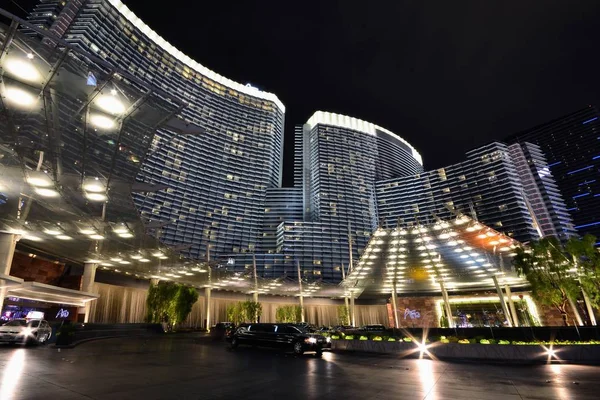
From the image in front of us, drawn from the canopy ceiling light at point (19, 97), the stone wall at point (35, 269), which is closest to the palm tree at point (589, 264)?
the canopy ceiling light at point (19, 97)

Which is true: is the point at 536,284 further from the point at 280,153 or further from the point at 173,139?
the point at 280,153

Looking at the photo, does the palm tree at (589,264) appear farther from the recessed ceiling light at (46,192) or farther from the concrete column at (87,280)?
the concrete column at (87,280)

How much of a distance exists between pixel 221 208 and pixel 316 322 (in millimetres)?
61848

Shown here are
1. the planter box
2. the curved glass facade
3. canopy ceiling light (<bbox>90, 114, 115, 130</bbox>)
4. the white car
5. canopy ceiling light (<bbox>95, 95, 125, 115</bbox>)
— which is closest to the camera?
the planter box

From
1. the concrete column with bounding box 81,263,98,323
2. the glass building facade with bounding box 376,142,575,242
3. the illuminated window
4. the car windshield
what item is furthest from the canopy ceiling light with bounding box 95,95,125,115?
the illuminated window

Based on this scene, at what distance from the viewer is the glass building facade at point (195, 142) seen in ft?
340

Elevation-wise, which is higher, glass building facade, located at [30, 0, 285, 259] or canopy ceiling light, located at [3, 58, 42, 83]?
glass building facade, located at [30, 0, 285, 259]

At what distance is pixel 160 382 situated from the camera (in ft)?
27.2

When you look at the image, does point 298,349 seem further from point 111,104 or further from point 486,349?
point 111,104

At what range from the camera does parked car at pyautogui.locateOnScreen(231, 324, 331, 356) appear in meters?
17.2

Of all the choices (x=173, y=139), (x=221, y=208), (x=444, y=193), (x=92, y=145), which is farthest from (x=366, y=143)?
(x=92, y=145)

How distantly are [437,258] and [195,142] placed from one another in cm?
10436

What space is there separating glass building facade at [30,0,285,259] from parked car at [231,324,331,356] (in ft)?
258

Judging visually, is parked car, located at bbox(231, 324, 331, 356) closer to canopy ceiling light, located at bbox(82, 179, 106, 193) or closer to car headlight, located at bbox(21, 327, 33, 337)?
car headlight, located at bbox(21, 327, 33, 337)
